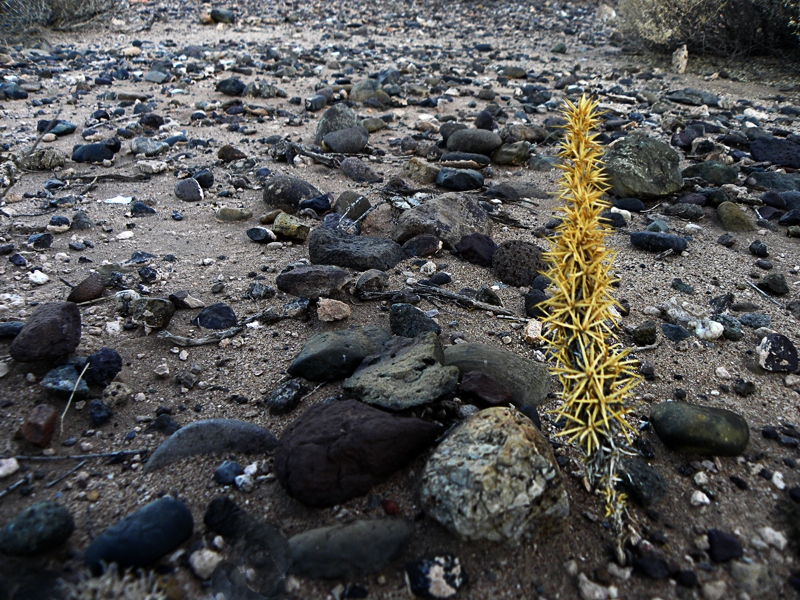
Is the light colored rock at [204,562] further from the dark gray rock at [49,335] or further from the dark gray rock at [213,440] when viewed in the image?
the dark gray rock at [49,335]

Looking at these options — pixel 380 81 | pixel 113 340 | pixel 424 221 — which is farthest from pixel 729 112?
pixel 113 340

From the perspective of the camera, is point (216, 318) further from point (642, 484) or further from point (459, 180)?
point (459, 180)

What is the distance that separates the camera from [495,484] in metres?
1.95

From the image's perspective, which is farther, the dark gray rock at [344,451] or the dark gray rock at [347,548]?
the dark gray rock at [344,451]

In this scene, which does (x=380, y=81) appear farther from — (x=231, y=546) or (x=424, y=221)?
(x=231, y=546)

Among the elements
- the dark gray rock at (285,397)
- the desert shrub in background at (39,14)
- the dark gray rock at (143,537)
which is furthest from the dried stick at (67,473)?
the desert shrub in background at (39,14)

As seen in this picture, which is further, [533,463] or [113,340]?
[113,340]

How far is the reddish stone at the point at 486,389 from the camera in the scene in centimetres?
256

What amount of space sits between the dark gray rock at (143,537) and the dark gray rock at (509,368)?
1.34 m

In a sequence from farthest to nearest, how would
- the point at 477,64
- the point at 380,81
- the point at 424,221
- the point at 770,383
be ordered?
1. the point at 477,64
2. the point at 380,81
3. the point at 424,221
4. the point at 770,383

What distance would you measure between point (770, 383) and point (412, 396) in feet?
5.83

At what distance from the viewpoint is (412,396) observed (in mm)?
2473

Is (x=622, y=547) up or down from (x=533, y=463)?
down

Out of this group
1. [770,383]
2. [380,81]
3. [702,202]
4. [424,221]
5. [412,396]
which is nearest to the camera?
[412,396]
